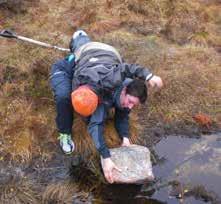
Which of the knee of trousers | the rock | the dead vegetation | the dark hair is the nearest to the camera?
the dark hair

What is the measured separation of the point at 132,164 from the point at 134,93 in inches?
40.6

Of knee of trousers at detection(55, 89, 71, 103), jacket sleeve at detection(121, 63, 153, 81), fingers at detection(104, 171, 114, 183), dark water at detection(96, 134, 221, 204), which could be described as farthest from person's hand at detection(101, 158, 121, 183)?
jacket sleeve at detection(121, 63, 153, 81)

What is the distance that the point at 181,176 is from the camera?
6.52 meters

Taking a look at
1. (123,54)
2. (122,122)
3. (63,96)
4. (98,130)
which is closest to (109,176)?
(98,130)

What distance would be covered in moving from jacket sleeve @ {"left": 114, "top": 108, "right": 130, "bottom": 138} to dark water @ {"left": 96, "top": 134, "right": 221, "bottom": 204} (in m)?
0.56

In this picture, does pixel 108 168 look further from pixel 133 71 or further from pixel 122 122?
pixel 133 71

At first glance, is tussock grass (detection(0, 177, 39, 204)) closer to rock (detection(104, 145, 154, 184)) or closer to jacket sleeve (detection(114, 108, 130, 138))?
rock (detection(104, 145, 154, 184))

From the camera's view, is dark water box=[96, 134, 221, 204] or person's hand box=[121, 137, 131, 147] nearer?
dark water box=[96, 134, 221, 204]

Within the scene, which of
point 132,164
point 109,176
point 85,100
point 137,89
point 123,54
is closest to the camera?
point 85,100

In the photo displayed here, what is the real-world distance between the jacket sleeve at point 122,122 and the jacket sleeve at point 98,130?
0.57 meters

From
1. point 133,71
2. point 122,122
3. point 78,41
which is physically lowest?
point 122,122

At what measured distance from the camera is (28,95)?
7.65 m

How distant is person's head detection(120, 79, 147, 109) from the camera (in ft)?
19.5

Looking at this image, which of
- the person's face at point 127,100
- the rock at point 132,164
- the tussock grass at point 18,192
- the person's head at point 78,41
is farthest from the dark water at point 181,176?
the person's head at point 78,41
